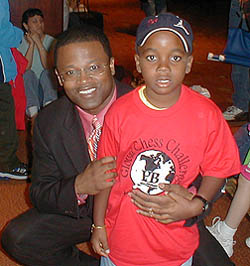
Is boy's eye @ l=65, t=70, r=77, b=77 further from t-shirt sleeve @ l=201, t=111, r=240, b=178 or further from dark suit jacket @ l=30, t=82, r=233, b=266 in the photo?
t-shirt sleeve @ l=201, t=111, r=240, b=178

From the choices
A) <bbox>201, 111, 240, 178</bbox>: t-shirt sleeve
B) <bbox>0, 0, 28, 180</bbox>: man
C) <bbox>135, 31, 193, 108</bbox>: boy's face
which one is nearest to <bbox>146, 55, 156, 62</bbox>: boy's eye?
<bbox>135, 31, 193, 108</bbox>: boy's face

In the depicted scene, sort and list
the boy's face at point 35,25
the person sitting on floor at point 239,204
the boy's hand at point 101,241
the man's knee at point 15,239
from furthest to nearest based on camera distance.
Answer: the boy's face at point 35,25 < the person sitting on floor at point 239,204 < the man's knee at point 15,239 < the boy's hand at point 101,241

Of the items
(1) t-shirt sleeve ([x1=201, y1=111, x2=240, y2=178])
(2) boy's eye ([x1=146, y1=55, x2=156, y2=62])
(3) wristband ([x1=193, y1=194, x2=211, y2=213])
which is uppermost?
(2) boy's eye ([x1=146, y1=55, x2=156, y2=62])

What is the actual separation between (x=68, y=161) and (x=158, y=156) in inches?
21.3

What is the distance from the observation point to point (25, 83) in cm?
365

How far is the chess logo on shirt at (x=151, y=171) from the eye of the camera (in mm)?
1394

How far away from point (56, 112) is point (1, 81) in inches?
47.6

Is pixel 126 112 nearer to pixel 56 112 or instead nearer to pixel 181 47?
pixel 181 47

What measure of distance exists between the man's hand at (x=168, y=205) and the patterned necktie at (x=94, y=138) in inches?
14.7

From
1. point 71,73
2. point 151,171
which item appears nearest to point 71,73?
point 71,73

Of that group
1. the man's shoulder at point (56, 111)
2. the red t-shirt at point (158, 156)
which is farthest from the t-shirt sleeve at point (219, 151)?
Answer: the man's shoulder at point (56, 111)

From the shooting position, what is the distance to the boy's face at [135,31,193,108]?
1.34 meters

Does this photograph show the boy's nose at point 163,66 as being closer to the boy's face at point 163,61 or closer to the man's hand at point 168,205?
the boy's face at point 163,61

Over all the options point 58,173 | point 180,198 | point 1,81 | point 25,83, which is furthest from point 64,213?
point 25,83
